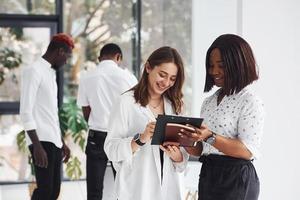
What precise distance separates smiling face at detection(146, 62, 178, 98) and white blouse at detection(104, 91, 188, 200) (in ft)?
0.38

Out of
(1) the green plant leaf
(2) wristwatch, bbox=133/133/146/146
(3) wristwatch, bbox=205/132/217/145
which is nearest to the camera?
(3) wristwatch, bbox=205/132/217/145

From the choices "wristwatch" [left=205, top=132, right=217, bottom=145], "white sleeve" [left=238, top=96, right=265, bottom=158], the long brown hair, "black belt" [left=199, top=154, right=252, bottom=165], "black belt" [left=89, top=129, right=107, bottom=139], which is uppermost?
the long brown hair

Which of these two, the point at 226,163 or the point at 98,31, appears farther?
the point at 98,31

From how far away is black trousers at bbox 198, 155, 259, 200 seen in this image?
6.36ft

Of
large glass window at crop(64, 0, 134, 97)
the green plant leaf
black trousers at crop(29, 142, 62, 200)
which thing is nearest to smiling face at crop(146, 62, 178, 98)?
black trousers at crop(29, 142, 62, 200)

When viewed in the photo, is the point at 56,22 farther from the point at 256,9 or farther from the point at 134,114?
the point at 134,114

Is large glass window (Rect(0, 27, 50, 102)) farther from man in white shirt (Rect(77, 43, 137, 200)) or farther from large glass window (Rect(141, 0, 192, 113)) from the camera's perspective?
man in white shirt (Rect(77, 43, 137, 200))

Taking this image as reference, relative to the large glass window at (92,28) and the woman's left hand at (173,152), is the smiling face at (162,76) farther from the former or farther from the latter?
the large glass window at (92,28)

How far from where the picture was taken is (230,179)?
76.3 inches

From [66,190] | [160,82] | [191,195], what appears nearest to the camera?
[160,82]

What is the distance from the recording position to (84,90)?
4020mm

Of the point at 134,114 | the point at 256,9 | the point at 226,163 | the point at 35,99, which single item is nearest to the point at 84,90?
the point at 35,99

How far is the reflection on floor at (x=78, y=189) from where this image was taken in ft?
13.5

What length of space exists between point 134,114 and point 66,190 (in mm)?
3453
